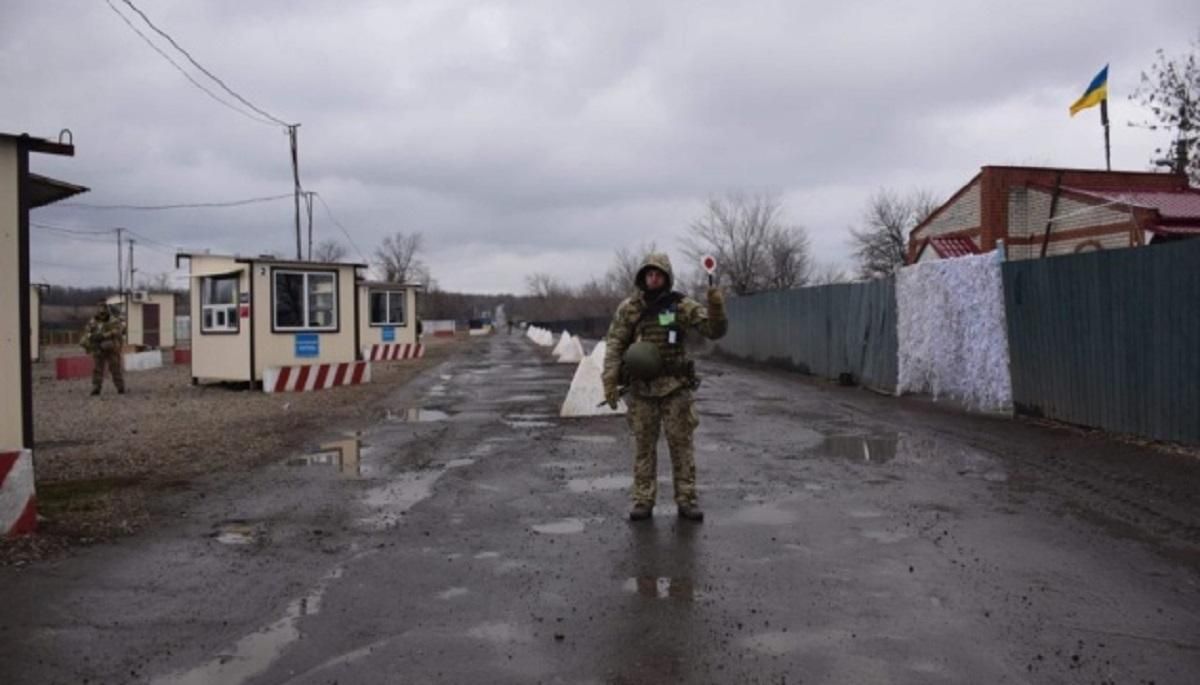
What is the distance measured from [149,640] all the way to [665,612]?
2.42 m

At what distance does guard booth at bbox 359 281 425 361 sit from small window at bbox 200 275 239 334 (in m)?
12.5

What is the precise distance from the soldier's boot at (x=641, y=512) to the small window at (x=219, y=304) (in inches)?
552

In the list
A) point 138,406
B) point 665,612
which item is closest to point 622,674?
point 665,612

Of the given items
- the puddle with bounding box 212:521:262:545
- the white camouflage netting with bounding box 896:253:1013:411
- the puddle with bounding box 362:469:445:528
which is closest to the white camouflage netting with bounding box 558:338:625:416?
the puddle with bounding box 362:469:445:528

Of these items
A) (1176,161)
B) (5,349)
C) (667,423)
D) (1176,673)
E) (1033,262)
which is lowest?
(1176,673)

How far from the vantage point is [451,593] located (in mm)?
4750

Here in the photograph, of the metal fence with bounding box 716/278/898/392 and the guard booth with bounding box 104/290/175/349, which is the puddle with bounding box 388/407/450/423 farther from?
the guard booth with bounding box 104/290/175/349

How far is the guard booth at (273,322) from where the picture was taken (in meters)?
17.8

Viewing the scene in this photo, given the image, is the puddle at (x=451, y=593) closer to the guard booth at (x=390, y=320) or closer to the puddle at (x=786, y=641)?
the puddle at (x=786, y=641)

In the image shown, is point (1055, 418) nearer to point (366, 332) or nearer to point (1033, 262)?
point (1033, 262)

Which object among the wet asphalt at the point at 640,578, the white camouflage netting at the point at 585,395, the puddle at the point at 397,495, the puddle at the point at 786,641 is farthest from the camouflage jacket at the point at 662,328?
the white camouflage netting at the point at 585,395

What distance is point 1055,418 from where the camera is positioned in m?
10.8

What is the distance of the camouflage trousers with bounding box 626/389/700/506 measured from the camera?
639 cm

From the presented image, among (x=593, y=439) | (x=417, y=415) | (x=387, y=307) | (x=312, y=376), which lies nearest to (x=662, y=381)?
(x=593, y=439)
